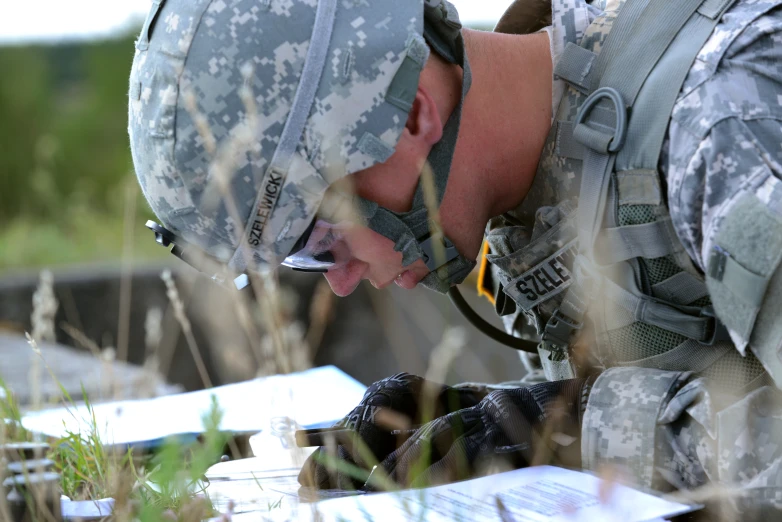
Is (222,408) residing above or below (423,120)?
below

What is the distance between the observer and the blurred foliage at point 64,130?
25.9 ft

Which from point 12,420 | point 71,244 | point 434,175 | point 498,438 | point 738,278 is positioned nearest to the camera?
point 738,278

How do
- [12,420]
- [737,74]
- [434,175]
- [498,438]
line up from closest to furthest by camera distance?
[737,74] < [498,438] < [434,175] < [12,420]

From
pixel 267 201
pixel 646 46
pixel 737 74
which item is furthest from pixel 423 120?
pixel 737 74

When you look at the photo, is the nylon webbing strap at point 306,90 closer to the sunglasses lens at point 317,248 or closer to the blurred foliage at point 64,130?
the sunglasses lens at point 317,248

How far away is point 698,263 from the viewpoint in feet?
5.77

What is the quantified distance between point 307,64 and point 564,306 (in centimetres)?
76

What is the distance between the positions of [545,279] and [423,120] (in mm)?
438

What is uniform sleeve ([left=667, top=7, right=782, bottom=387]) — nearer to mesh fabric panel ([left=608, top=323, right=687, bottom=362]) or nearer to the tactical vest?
the tactical vest

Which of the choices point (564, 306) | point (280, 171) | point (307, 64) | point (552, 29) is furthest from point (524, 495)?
point (552, 29)

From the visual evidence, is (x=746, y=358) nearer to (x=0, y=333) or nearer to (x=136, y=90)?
(x=136, y=90)

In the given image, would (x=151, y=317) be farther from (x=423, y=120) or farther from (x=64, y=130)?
(x=64, y=130)

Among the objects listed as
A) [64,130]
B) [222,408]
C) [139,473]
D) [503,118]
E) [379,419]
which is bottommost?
[64,130]

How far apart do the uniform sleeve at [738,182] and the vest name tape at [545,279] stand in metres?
0.32
